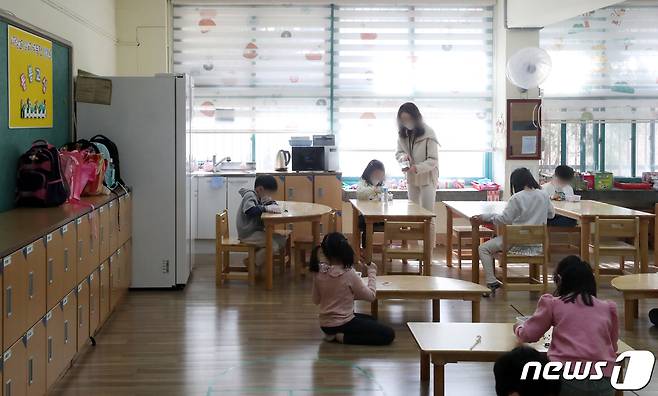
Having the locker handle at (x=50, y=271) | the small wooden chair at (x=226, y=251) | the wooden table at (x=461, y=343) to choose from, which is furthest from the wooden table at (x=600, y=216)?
the locker handle at (x=50, y=271)

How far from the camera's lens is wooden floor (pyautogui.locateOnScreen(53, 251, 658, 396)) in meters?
4.36

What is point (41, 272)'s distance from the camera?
12.8ft

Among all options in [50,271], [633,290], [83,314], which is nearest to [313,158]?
[633,290]

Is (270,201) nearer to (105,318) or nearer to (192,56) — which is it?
(105,318)

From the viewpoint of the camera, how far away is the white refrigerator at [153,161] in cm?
→ 684

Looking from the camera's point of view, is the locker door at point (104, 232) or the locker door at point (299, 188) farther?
the locker door at point (299, 188)

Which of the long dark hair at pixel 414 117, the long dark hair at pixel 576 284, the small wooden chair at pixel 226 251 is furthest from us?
the long dark hair at pixel 414 117

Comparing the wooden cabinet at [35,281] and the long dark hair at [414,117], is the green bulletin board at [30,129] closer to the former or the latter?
the wooden cabinet at [35,281]

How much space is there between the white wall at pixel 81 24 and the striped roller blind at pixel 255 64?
116cm

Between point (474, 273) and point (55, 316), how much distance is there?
4030 mm

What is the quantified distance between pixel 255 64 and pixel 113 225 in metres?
4.26

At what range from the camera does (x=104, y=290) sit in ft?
18.2

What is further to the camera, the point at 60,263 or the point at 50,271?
the point at 60,263

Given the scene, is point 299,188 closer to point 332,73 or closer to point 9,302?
point 332,73
